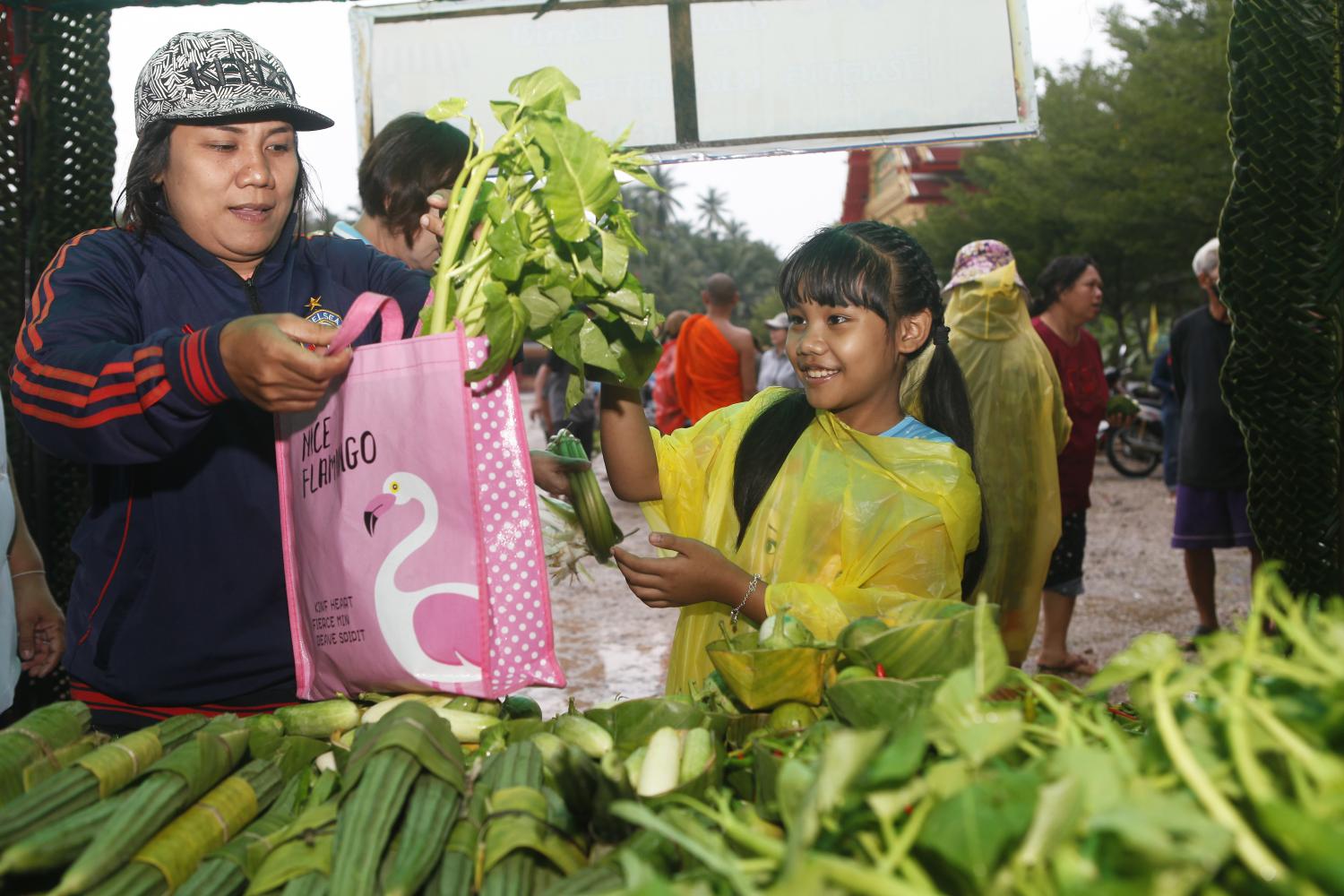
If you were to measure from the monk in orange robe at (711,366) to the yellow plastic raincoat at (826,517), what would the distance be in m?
5.78

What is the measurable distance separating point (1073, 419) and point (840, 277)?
3975 millimetres

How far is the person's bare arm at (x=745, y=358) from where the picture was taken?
28.1 ft

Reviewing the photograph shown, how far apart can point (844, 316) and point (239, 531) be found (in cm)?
131

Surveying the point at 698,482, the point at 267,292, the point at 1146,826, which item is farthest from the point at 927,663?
the point at 267,292

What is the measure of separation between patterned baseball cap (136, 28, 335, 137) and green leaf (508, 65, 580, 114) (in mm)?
495

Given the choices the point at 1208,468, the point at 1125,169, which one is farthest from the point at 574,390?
the point at 1125,169

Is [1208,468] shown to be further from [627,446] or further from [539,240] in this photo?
[539,240]

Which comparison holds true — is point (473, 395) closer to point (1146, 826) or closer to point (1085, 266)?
point (1146, 826)

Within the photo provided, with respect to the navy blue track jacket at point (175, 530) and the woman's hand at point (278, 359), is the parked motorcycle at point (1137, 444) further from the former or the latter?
the woman's hand at point (278, 359)

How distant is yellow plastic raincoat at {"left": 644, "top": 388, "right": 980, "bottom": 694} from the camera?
2.11m

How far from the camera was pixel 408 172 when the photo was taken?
2.96m

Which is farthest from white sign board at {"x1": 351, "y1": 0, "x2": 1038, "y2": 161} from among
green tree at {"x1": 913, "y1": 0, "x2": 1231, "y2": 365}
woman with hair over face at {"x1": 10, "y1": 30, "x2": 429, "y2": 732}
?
green tree at {"x1": 913, "y1": 0, "x2": 1231, "y2": 365}

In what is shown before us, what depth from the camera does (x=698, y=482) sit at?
8.19ft

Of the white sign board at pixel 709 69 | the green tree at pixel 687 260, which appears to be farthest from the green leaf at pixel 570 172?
the green tree at pixel 687 260
